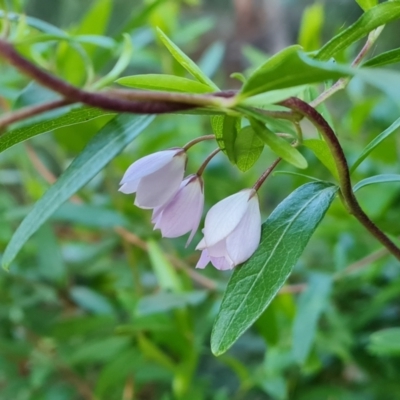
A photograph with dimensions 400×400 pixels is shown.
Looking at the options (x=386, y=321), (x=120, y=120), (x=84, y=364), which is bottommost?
(x=386, y=321)

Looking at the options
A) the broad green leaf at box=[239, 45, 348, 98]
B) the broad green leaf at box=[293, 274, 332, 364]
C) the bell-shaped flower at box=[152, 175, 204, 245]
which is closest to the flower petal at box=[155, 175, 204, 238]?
the bell-shaped flower at box=[152, 175, 204, 245]

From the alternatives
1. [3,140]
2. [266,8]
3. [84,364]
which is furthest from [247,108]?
[266,8]

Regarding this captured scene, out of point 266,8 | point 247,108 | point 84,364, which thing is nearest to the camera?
point 247,108

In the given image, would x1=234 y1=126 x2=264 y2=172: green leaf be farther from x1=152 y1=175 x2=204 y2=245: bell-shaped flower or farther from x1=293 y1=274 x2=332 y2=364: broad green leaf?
x1=293 y1=274 x2=332 y2=364: broad green leaf

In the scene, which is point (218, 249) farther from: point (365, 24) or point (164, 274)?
point (164, 274)

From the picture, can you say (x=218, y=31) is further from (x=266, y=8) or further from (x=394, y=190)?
(x=394, y=190)

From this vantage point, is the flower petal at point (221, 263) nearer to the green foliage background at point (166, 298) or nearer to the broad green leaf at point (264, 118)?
the broad green leaf at point (264, 118)

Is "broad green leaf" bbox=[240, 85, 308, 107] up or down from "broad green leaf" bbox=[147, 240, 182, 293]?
up
